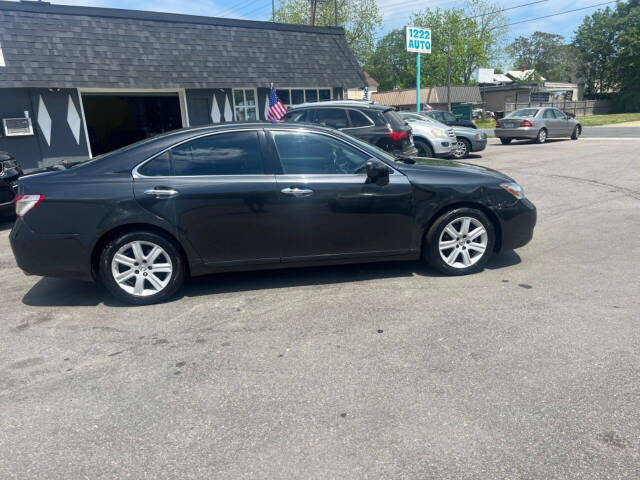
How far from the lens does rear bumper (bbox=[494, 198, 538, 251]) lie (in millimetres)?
4984

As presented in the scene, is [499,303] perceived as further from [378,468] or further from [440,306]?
[378,468]

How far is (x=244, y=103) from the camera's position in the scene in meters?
16.6

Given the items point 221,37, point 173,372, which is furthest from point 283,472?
point 221,37

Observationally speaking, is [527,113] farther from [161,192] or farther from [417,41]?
Answer: [161,192]

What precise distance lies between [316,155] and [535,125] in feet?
57.3

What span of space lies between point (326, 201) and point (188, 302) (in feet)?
5.31

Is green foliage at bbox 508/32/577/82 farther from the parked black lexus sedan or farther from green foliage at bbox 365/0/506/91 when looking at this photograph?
the parked black lexus sedan

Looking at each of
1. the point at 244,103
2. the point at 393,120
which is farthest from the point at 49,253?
the point at 244,103

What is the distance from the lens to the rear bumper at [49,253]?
4336mm

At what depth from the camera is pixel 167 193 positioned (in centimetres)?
439

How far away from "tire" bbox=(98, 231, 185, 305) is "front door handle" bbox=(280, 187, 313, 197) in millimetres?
1173

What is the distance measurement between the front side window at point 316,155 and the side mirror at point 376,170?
155mm

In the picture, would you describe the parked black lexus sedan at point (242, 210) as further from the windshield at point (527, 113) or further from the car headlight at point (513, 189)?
the windshield at point (527, 113)

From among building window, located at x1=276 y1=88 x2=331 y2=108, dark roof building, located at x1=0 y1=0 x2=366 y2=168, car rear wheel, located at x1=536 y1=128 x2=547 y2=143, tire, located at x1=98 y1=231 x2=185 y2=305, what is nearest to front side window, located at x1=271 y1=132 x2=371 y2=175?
tire, located at x1=98 y1=231 x2=185 y2=305
